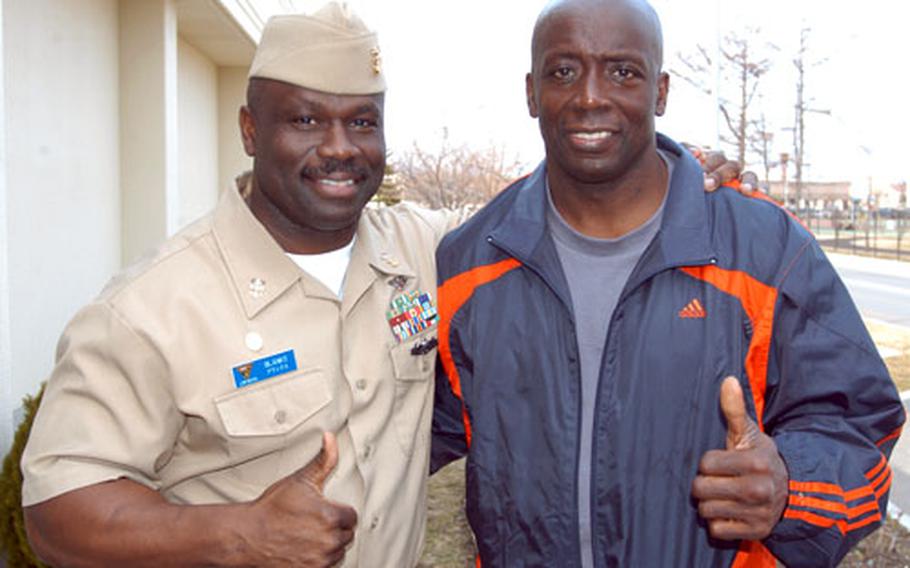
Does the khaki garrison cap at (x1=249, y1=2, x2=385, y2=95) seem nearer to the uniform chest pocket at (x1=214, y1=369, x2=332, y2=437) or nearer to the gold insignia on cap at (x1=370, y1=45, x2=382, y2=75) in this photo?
the gold insignia on cap at (x1=370, y1=45, x2=382, y2=75)

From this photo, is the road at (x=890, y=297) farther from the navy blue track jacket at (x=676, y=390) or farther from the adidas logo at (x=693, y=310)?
the adidas logo at (x=693, y=310)

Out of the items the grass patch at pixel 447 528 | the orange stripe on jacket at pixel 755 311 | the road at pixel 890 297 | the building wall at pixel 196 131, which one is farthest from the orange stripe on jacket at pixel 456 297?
the building wall at pixel 196 131

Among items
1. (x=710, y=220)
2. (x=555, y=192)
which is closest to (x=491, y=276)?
(x=555, y=192)

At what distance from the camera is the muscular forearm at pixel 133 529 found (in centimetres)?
189

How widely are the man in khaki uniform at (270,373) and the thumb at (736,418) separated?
0.84 metres

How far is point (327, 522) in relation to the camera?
1.84 m

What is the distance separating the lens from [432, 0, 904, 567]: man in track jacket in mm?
2154

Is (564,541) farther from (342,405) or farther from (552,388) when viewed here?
(342,405)

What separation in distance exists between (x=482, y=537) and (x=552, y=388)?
1.73ft

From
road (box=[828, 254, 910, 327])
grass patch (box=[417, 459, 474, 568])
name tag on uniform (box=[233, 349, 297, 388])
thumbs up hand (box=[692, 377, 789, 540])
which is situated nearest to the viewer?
thumbs up hand (box=[692, 377, 789, 540])

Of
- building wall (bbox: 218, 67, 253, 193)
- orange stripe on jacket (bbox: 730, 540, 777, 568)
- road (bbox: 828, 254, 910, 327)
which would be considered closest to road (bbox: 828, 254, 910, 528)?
road (bbox: 828, 254, 910, 327)

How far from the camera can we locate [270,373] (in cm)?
229

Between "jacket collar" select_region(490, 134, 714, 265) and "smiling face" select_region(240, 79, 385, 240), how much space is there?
44cm

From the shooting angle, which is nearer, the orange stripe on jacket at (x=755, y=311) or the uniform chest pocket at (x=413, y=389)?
the orange stripe on jacket at (x=755, y=311)
